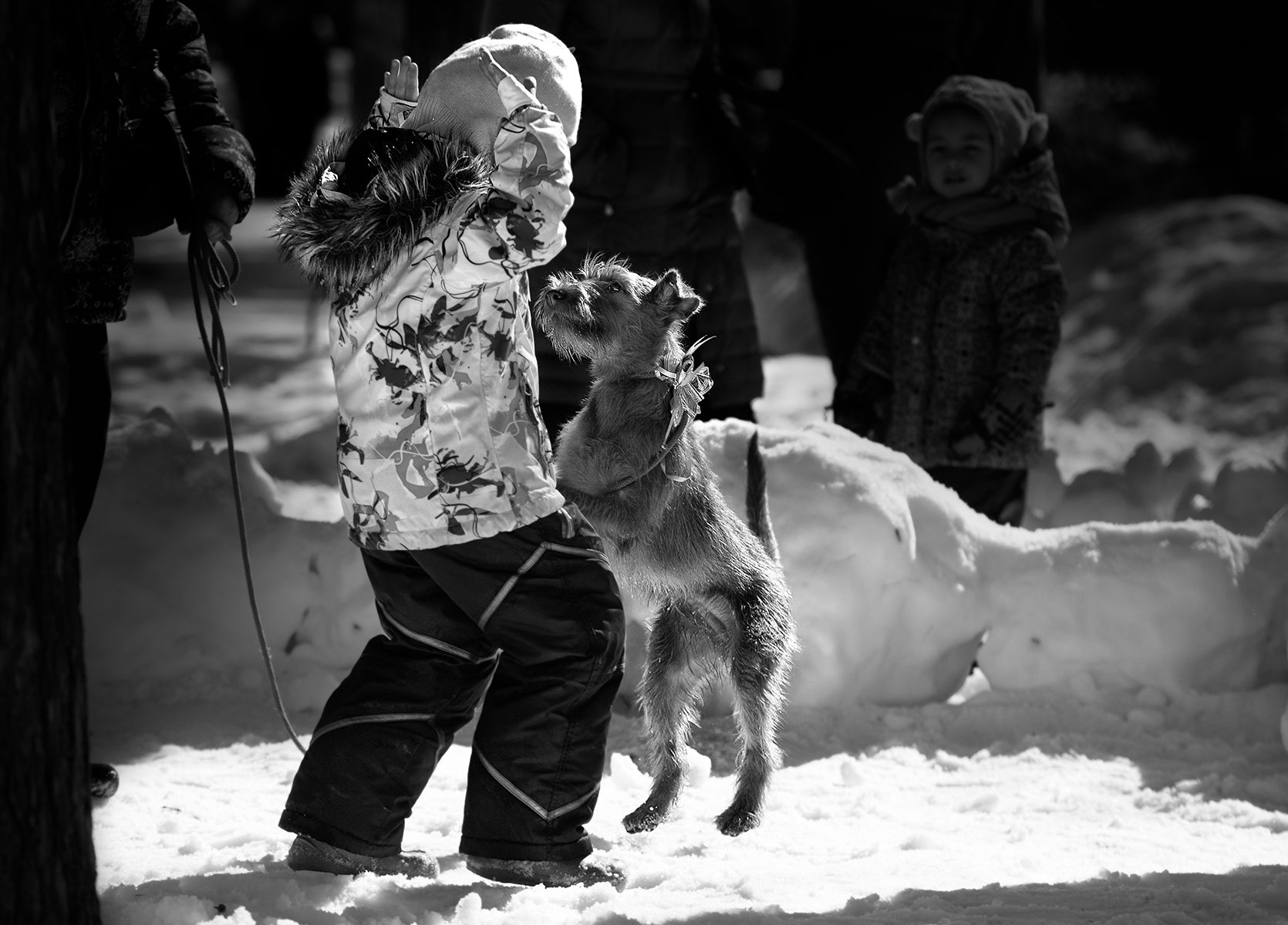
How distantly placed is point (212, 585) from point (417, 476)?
181 cm

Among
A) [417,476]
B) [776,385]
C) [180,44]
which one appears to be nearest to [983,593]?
[417,476]

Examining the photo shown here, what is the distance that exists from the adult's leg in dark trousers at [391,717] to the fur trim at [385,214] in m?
0.57

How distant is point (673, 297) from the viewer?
3004 millimetres

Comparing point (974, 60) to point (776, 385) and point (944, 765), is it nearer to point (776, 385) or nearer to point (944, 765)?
point (776, 385)

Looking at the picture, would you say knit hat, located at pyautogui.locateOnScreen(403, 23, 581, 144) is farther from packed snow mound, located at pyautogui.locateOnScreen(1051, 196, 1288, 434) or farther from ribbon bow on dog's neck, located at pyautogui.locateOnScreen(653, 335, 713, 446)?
packed snow mound, located at pyautogui.locateOnScreen(1051, 196, 1288, 434)

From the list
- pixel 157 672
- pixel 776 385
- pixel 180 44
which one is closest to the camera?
pixel 180 44

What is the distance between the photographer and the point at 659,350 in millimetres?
3043

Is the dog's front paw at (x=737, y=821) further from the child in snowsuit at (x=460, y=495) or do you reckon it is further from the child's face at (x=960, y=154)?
the child's face at (x=960, y=154)

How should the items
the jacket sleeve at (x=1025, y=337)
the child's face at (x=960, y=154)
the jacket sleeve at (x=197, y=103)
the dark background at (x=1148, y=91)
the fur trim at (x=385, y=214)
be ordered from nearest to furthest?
the fur trim at (x=385, y=214), the jacket sleeve at (x=197, y=103), the jacket sleeve at (x=1025, y=337), the child's face at (x=960, y=154), the dark background at (x=1148, y=91)

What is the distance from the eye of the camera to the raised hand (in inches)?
112

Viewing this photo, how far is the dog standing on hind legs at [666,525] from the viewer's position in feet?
9.83

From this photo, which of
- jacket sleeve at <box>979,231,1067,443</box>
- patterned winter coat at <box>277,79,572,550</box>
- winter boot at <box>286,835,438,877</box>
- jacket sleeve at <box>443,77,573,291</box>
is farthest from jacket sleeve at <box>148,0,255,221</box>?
jacket sleeve at <box>979,231,1067,443</box>

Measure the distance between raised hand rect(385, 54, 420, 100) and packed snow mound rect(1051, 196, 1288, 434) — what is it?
6.42 metres

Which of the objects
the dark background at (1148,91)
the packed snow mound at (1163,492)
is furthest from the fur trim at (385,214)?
the dark background at (1148,91)
